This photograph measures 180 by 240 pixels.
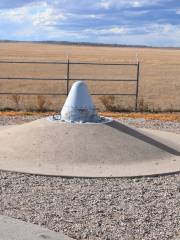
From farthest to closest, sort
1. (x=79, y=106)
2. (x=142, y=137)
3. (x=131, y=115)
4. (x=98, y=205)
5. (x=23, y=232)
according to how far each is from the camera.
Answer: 1. (x=131, y=115)
2. (x=142, y=137)
3. (x=79, y=106)
4. (x=98, y=205)
5. (x=23, y=232)

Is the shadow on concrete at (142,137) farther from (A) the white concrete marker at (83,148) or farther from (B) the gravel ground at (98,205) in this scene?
(B) the gravel ground at (98,205)

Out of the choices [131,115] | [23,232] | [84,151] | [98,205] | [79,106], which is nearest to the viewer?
[23,232]

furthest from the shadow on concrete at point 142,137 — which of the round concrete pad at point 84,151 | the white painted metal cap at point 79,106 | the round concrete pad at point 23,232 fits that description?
the round concrete pad at point 23,232

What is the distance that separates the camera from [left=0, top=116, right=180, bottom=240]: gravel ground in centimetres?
660

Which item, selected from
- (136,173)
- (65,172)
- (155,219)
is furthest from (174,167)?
(155,219)

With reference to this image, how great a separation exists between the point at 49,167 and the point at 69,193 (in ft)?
5.81

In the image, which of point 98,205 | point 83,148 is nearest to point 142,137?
point 83,148

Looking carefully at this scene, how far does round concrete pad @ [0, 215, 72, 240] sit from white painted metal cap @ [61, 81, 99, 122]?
498cm

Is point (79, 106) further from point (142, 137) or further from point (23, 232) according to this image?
point (23, 232)

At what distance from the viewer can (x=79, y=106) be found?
11445 mm

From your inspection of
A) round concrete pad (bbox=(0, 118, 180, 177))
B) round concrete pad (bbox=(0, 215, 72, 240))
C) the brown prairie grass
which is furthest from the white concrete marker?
the brown prairie grass

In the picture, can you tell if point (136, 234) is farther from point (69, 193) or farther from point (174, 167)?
point (174, 167)

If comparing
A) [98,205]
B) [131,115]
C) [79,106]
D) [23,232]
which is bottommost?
[131,115]

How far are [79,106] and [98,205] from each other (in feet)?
13.4
